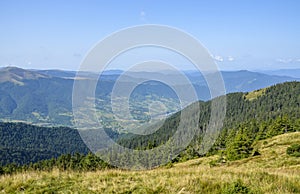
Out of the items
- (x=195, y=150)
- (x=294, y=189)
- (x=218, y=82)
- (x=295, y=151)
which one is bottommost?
Result: (x=195, y=150)

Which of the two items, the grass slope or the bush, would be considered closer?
the bush

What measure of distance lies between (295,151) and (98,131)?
28958 millimetres

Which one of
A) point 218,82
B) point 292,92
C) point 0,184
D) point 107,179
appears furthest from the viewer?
point 292,92

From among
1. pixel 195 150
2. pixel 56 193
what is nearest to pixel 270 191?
pixel 56 193

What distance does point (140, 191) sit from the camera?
845cm

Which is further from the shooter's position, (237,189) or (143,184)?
(143,184)

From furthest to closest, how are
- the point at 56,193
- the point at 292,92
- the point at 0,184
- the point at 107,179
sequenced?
the point at 292,92, the point at 107,179, the point at 0,184, the point at 56,193

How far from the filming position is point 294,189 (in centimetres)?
895

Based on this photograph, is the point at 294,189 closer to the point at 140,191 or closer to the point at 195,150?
the point at 140,191

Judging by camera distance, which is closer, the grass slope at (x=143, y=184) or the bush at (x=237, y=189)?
the bush at (x=237, y=189)

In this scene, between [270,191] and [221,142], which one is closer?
[270,191]

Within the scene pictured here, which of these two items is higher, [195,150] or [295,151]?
[295,151]

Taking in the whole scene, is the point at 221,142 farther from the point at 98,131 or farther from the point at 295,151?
the point at 98,131

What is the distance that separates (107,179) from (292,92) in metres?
204
